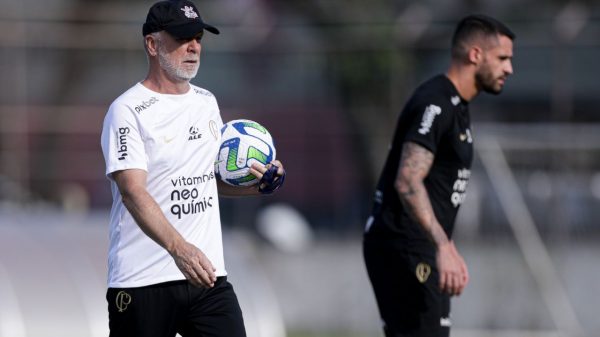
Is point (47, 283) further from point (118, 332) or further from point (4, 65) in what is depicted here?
point (4, 65)

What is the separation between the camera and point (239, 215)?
21281 mm

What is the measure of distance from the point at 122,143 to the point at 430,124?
1988 mm

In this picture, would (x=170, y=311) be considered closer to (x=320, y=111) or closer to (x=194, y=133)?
(x=194, y=133)

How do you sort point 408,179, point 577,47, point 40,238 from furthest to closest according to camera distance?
point 577,47, point 40,238, point 408,179

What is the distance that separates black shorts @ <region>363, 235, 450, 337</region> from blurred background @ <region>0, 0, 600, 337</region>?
803 cm

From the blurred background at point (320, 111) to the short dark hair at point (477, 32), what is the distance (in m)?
Answer: 7.85

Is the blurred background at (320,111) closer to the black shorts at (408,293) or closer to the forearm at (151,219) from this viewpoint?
the black shorts at (408,293)

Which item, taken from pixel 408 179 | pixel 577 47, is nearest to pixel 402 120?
pixel 408 179

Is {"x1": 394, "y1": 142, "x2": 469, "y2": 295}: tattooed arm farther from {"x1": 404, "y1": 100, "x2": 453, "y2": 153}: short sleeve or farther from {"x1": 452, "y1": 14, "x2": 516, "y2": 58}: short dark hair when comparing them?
{"x1": 452, "y1": 14, "x2": 516, "y2": 58}: short dark hair

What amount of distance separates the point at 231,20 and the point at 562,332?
10.6 metres

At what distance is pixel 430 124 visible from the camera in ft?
22.0

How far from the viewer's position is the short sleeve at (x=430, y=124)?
21.9 feet

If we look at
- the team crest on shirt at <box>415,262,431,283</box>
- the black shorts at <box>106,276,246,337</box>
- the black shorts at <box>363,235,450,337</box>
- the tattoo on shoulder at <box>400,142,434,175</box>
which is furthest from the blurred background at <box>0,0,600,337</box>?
the black shorts at <box>106,276,246,337</box>

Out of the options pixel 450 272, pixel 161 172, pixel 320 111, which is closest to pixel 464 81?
pixel 450 272
